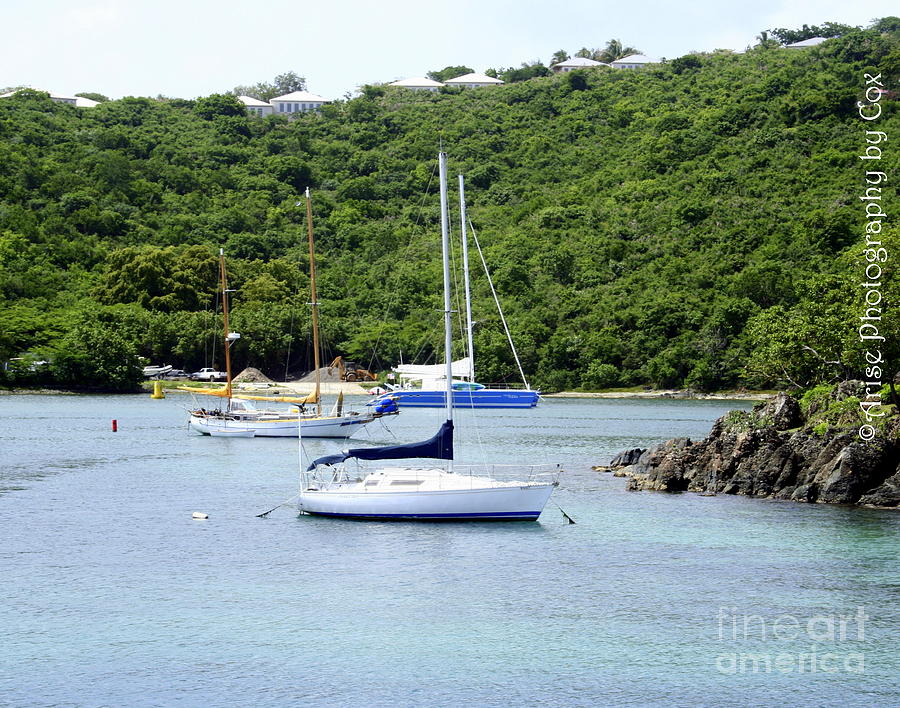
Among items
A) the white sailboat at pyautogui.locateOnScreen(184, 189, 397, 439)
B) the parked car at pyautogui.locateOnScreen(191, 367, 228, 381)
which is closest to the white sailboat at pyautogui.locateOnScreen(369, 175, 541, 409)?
the white sailboat at pyautogui.locateOnScreen(184, 189, 397, 439)

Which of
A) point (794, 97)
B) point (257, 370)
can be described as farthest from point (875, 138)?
point (257, 370)

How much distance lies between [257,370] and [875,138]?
242 feet

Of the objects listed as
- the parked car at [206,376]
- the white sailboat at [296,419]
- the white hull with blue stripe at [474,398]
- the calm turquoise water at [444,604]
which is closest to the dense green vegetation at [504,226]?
the parked car at [206,376]

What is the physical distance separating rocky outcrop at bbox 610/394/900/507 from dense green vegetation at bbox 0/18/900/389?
80.4 ft

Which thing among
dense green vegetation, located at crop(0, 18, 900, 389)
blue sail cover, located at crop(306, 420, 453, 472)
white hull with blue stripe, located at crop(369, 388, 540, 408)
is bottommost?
white hull with blue stripe, located at crop(369, 388, 540, 408)

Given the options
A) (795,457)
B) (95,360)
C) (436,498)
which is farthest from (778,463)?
(95,360)

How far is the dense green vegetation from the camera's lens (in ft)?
357

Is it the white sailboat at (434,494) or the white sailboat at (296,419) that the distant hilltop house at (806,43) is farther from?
the white sailboat at (434,494)

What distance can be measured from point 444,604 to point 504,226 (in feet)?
392

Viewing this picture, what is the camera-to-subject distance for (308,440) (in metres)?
61.8

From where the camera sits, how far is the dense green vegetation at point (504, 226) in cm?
10875

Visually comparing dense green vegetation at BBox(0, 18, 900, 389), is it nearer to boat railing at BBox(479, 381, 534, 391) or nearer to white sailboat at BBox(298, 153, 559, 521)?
boat railing at BBox(479, 381, 534, 391)

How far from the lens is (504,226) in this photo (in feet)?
463

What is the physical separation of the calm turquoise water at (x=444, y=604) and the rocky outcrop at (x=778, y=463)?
1.75m
